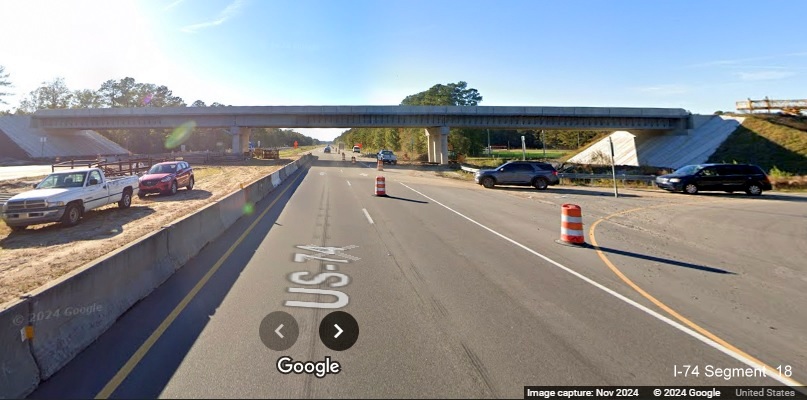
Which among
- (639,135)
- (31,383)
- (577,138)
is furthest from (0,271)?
(577,138)

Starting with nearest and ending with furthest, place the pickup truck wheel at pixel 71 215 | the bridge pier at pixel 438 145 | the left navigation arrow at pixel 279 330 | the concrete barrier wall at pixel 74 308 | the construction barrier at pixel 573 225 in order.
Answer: the concrete barrier wall at pixel 74 308 < the left navigation arrow at pixel 279 330 < the construction barrier at pixel 573 225 < the pickup truck wheel at pixel 71 215 < the bridge pier at pixel 438 145

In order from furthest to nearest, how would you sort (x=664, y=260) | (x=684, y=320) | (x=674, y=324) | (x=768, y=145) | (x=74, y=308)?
(x=768, y=145) → (x=664, y=260) → (x=684, y=320) → (x=674, y=324) → (x=74, y=308)

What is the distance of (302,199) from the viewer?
18.5 meters

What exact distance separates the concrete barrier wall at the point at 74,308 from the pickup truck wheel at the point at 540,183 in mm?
21569

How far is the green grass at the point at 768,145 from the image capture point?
1407 inches

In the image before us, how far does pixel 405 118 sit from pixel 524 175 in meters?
30.8

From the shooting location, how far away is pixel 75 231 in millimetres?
11781

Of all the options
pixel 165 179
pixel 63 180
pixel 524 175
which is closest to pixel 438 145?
pixel 524 175

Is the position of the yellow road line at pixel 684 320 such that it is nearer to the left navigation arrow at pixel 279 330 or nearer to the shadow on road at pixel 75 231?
the left navigation arrow at pixel 279 330

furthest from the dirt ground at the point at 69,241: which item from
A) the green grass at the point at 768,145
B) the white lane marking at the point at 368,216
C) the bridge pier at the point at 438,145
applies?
the green grass at the point at 768,145

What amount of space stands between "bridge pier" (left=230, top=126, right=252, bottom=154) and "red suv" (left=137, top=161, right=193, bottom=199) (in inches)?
1407

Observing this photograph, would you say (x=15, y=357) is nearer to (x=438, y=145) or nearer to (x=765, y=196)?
(x=765, y=196)

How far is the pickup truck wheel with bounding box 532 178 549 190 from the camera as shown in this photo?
24578 mm

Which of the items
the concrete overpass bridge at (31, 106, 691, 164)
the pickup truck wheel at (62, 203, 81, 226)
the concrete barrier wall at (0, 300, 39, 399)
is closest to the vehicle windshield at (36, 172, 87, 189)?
the pickup truck wheel at (62, 203, 81, 226)
